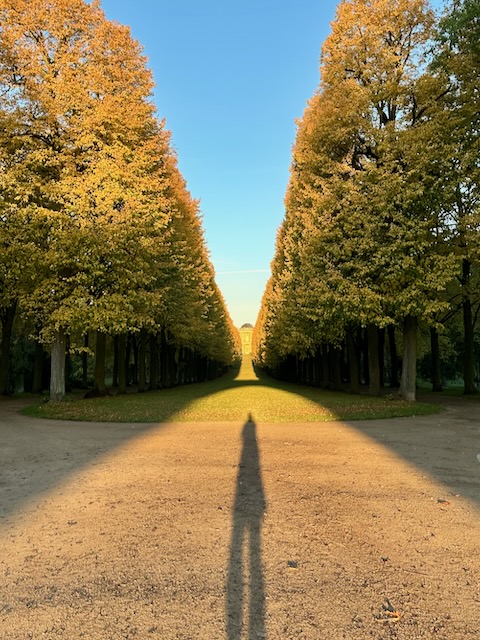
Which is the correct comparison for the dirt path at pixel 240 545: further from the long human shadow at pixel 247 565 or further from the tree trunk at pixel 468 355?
the tree trunk at pixel 468 355

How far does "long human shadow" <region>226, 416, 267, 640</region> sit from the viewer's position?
2850 millimetres

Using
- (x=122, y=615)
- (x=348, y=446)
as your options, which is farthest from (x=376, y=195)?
(x=122, y=615)

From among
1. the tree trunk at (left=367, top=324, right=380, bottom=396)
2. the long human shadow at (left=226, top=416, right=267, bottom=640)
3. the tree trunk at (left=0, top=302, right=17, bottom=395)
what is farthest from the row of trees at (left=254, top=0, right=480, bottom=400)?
the tree trunk at (left=0, top=302, right=17, bottom=395)

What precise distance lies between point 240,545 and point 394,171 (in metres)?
16.2

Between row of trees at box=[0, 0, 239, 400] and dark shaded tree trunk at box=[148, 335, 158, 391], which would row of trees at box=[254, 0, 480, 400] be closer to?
row of trees at box=[0, 0, 239, 400]

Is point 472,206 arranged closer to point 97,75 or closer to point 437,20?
point 437,20

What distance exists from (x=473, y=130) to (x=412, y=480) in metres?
15.9

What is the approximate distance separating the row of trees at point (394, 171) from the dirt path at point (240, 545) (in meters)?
8.66

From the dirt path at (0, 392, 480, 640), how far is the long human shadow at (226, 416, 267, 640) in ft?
0.04

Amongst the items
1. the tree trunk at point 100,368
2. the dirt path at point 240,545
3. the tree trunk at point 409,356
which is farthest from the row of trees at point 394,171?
the tree trunk at point 100,368

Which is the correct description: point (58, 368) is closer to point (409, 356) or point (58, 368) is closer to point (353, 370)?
point (409, 356)

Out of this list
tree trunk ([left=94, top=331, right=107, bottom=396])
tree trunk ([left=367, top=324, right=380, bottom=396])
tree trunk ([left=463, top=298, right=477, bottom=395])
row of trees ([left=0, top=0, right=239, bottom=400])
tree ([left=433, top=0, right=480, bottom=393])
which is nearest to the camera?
tree ([left=433, top=0, right=480, bottom=393])

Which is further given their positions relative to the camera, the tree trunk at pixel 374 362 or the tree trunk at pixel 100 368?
the tree trunk at pixel 100 368

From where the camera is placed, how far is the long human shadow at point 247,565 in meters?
2.85
